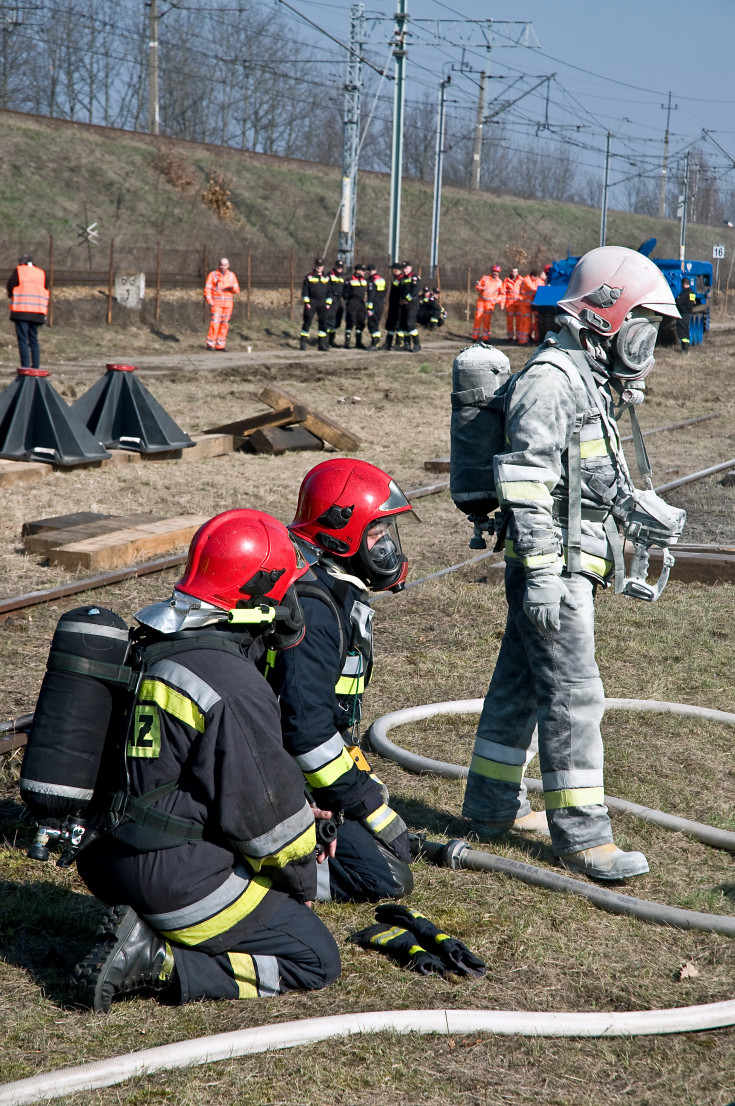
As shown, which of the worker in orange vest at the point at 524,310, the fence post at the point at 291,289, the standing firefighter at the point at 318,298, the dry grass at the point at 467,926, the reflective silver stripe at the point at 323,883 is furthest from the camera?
the fence post at the point at 291,289

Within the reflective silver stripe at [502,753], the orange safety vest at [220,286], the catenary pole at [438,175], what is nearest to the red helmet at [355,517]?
the reflective silver stripe at [502,753]

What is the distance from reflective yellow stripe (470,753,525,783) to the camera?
435 cm

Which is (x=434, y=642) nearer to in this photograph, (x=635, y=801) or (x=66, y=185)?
(x=635, y=801)

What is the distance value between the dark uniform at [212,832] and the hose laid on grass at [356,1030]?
0.31 metres

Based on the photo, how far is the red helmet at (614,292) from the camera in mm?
4004

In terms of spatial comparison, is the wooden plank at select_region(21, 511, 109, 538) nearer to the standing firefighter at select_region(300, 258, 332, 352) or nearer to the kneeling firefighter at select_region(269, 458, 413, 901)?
the kneeling firefighter at select_region(269, 458, 413, 901)

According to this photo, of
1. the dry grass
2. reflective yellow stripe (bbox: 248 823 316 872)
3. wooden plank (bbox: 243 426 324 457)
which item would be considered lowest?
the dry grass

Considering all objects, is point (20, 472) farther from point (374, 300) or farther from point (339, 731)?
point (374, 300)

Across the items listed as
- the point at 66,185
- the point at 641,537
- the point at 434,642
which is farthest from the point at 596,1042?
the point at 66,185

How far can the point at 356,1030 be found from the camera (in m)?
2.99

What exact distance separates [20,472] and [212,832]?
8596 mm

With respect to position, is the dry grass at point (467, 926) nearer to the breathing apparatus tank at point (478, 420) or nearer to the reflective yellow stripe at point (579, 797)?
the reflective yellow stripe at point (579, 797)

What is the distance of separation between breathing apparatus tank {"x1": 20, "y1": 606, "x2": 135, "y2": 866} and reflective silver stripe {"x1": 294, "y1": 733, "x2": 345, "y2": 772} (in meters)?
0.71

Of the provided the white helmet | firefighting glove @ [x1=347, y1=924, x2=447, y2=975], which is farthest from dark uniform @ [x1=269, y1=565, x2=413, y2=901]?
the white helmet
